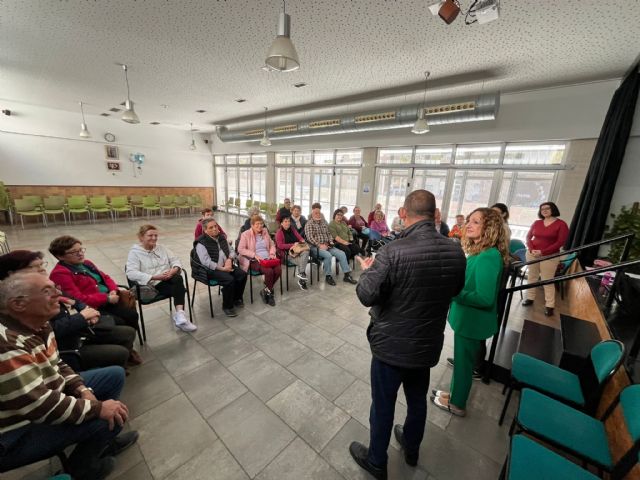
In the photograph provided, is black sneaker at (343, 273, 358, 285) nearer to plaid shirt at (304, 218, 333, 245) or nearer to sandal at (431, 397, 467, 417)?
plaid shirt at (304, 218, 333, 245)

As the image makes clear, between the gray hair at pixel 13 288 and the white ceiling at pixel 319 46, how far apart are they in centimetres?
289

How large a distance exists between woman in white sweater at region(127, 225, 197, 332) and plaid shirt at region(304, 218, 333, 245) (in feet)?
6.78

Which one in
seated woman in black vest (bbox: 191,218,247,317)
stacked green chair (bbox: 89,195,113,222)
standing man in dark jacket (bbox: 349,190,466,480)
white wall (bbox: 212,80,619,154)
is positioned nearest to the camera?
standing man in dark jacket (bbox: 349,190,466,480)

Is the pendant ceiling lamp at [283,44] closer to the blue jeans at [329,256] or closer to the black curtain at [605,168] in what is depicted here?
the blue jeans at [329,256]

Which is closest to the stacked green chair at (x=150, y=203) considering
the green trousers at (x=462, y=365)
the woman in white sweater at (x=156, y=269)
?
the woman in white sweater at (x=156, y=269)

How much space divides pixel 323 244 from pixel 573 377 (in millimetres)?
3286

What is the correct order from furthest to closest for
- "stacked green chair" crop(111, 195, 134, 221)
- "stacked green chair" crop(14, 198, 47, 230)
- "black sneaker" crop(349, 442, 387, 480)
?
1. "stacked green chair" crop(111, 195, 134, 221)
2. "stacked green chair" crop(14, 198, 47, 230)
3. "black sneaker" crop(349, 442, 387, 480)

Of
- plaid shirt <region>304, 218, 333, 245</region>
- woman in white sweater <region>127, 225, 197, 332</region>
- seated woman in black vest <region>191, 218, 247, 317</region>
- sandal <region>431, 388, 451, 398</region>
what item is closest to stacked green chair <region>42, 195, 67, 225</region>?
woman in white sweater <region>127, 225, 197, 332</region>

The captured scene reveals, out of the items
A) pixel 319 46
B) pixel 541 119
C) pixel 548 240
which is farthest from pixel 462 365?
pixel 541 119

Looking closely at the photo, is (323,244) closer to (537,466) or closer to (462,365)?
(462,365)

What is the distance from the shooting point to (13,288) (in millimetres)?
1143

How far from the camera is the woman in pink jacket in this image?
351cm

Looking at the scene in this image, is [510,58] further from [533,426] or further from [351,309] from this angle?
[533,426]

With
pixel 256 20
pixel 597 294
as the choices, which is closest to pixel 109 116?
pixel 256 20
